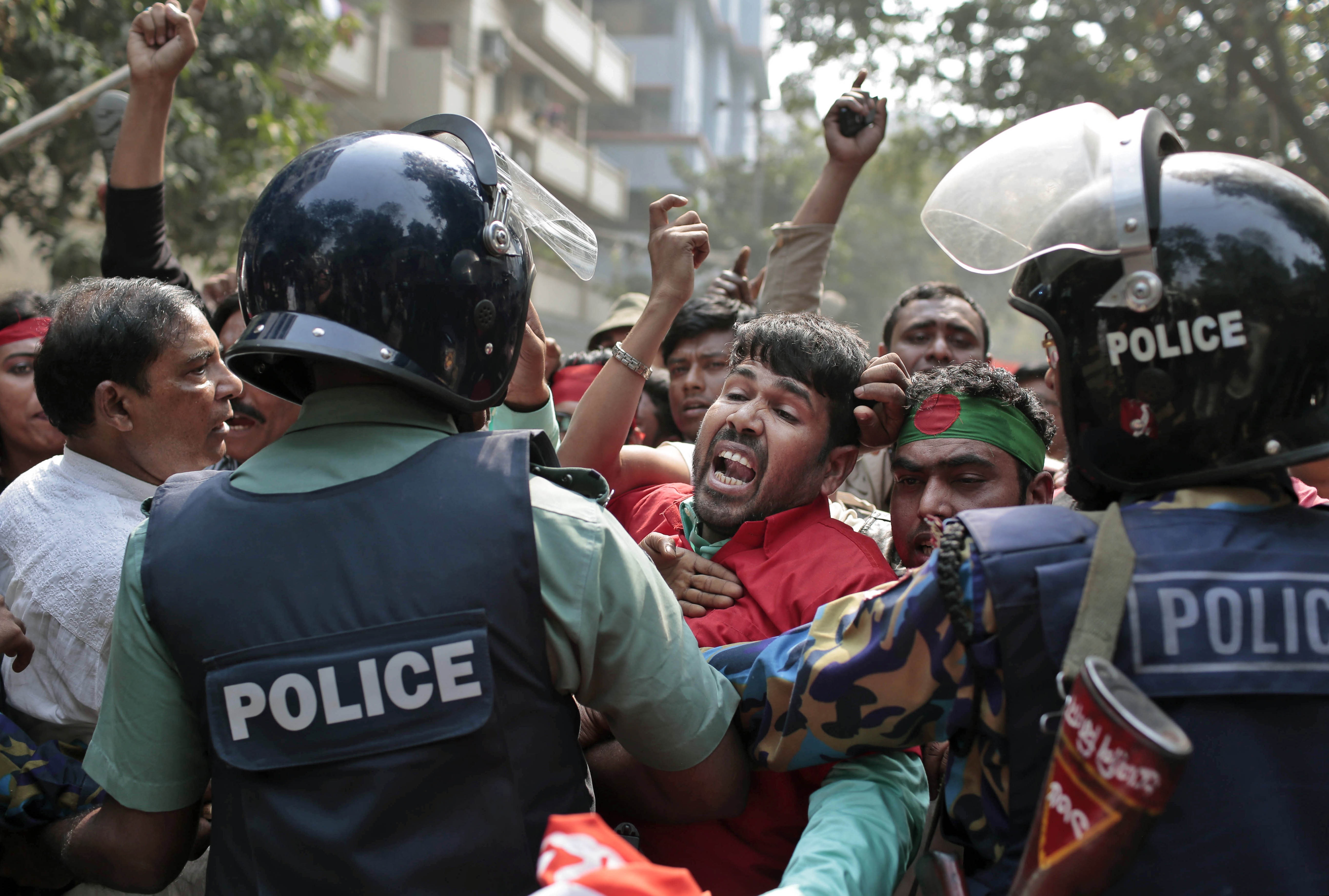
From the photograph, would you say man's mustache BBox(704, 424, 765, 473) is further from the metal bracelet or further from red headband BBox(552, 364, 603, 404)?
red headband BBox(552, 364, 603, 404)

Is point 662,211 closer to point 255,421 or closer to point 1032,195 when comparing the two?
point 1032,195

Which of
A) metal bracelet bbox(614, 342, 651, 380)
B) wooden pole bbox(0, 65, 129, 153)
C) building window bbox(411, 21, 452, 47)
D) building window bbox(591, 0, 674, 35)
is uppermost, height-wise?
building window bbox(591, 0, 674, 35)

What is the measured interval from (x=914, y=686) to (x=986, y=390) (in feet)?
4.08

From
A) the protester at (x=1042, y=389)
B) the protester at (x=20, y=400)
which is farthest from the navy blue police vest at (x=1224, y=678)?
the protester at (x=20, y=400)

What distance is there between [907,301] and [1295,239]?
2.88m

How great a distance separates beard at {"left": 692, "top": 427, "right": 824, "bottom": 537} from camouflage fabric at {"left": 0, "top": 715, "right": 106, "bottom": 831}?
1555 mm

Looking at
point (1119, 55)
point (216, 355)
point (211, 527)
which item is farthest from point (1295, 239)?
point (1119, 55)

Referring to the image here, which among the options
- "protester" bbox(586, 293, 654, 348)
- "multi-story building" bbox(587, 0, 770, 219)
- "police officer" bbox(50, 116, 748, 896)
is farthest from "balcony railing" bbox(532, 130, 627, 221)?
"police officer" bbox(50, 116, 748, 896)

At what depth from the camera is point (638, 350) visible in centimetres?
286

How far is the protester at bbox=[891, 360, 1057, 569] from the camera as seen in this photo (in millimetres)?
2695

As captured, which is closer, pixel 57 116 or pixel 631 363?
pixel 631 363

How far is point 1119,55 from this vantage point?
45.5 feet

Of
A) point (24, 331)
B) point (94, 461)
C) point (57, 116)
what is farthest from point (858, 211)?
point (94, 461)

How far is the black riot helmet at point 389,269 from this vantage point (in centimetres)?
179
